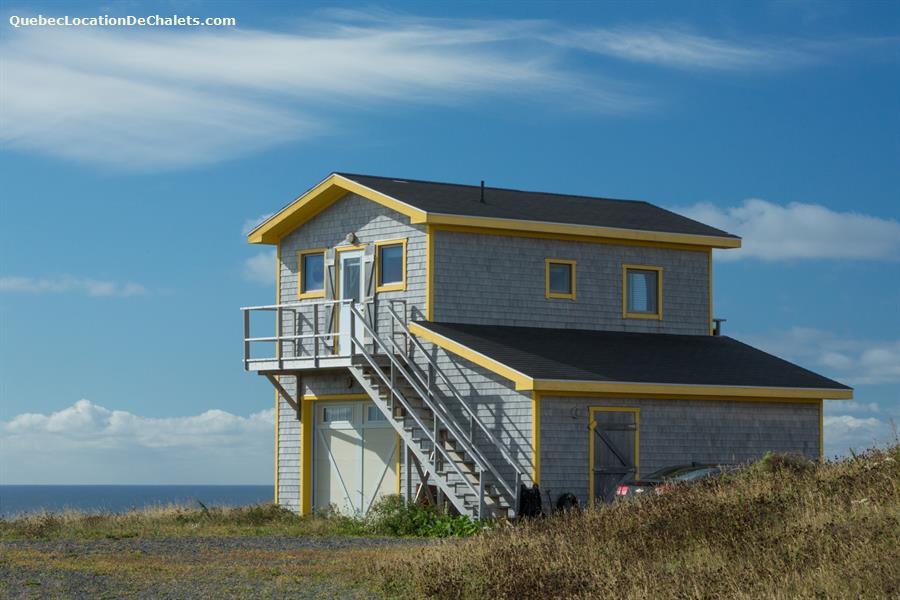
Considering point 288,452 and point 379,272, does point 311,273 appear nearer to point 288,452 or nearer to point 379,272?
point 379,272

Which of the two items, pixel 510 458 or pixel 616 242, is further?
pixel 616 242

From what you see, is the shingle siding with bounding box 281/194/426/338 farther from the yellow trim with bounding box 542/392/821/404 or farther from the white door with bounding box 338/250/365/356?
the yellow trim with bounding box 542/392/821/404

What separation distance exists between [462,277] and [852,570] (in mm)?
17644

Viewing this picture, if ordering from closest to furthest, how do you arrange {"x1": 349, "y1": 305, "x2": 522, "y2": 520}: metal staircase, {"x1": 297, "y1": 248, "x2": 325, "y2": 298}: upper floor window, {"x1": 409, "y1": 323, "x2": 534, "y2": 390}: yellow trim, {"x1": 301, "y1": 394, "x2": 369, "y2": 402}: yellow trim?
{"x1": 409, "y1": 323, "x2": 534, "y2": 390}: yellow trim
{"x1": 349, "y1": 305, "x2": 522, "y2": 520}: metal staircase
{"x1": 301, "y1": 394, "x2": 369, "y2": 402}: yellow trim
{"x1": 297, "y1": 248, "x2": 325, "y2": 298}: upper floor window

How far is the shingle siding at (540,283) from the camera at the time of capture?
32.0m

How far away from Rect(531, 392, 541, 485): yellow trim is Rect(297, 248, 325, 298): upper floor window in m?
8.01

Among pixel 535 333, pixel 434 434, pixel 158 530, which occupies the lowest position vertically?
pixel 158 530

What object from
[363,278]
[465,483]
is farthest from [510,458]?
[363,278]

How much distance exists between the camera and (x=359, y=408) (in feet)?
111

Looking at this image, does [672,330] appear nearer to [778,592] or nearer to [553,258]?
[553,258]

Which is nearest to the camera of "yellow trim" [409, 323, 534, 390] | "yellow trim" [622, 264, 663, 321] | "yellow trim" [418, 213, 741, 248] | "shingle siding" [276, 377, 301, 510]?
"yellow trim" [409, 323, 534, 390]

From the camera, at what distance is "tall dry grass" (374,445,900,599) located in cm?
1543

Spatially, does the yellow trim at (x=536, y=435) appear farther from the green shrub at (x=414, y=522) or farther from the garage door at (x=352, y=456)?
the garage door at (x=352, y=456)

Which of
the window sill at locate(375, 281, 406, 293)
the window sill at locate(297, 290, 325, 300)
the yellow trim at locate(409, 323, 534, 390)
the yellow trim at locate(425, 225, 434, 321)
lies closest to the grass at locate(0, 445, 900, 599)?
the yellow trim at locate(409, 323, 534, 390)
